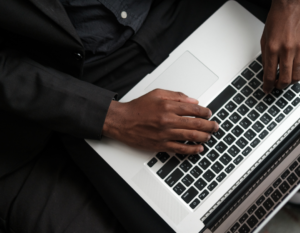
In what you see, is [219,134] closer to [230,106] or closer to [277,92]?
[230,106]

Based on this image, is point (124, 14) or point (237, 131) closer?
point (237, 131)

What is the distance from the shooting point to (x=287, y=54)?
637mm

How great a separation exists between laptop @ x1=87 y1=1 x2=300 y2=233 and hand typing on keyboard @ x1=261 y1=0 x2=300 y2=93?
0.13 feet

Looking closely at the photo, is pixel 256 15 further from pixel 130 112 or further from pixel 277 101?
pixel 130 112

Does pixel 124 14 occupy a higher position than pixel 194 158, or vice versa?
pixel 124 14

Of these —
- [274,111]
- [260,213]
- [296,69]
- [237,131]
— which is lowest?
[260,213]

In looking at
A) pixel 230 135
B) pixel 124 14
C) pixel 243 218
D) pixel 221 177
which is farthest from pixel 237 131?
pixel 124 14

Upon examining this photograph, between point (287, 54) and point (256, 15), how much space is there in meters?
0.23

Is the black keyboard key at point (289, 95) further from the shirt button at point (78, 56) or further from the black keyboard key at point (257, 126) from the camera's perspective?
the shirt button at point (78, 56)

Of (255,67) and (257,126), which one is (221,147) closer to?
(257,126)

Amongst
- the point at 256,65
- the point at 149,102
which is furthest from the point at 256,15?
the point at 149,102

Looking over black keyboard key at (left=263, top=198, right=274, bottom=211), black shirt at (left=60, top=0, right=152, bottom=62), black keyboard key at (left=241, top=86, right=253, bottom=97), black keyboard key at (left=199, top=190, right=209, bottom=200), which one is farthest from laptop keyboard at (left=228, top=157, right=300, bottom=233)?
black shirt at (left=60, top=0, right=152, bottom=62)

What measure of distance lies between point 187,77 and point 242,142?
0.22 m

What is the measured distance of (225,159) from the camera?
2.10 ft
